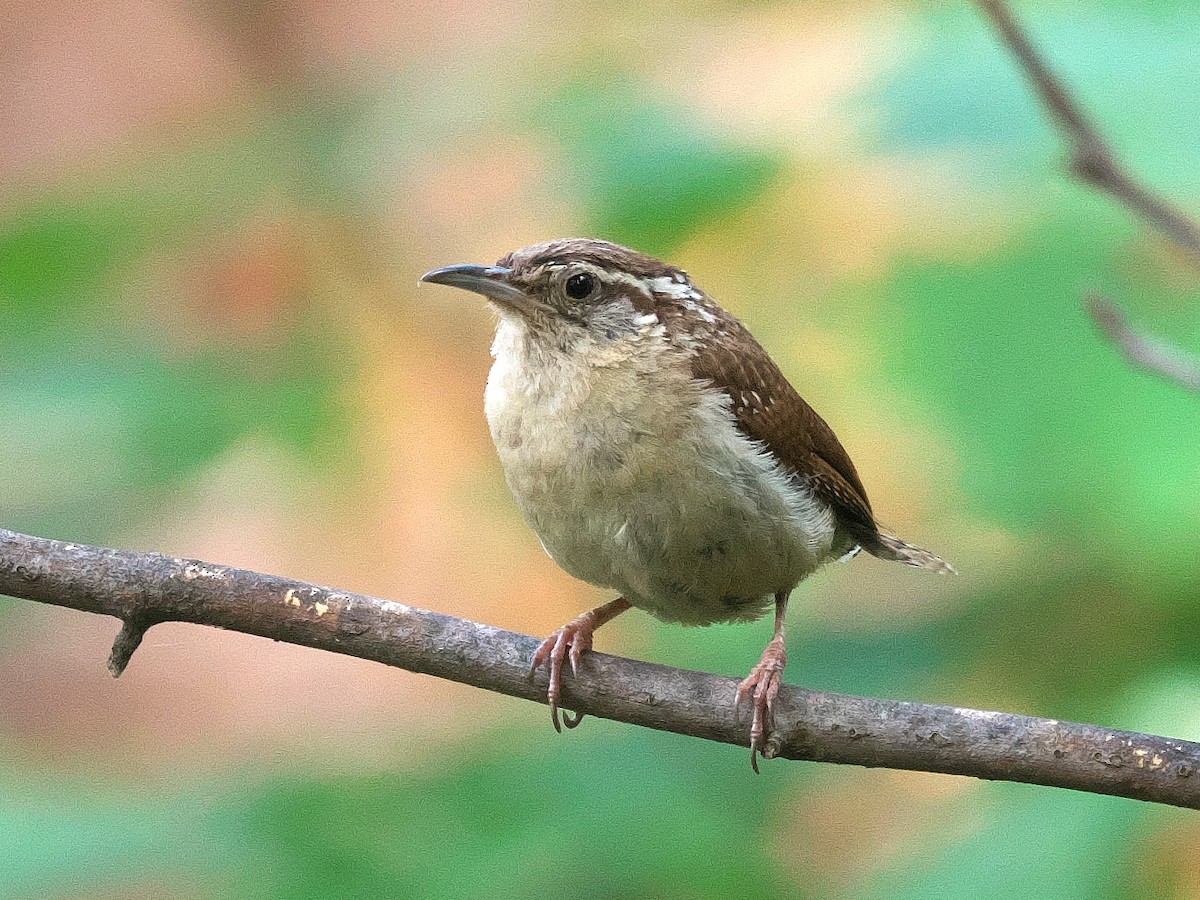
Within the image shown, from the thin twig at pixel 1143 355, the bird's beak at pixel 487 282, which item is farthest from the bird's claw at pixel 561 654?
the thin twig at pixel 1143 355

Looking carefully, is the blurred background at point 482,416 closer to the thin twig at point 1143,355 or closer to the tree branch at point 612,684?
the tree branch at point 612,684

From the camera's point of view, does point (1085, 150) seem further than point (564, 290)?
No

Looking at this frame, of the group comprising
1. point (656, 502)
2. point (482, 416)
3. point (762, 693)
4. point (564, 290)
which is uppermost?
→ point (564, 290)

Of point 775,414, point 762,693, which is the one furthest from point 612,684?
point 775,414

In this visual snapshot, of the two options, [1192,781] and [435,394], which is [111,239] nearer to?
[435,394]

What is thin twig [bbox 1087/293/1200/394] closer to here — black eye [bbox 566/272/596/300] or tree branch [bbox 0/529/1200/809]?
tree branch [bbox 0/529/1200/809]

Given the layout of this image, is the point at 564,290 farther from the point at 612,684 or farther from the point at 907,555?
the point at 907,555
